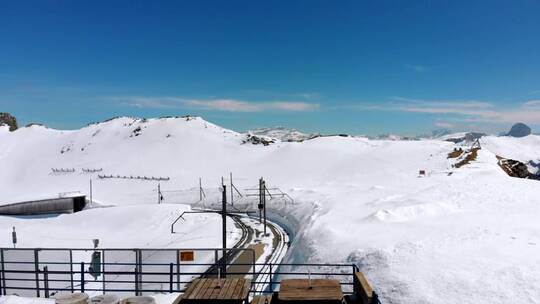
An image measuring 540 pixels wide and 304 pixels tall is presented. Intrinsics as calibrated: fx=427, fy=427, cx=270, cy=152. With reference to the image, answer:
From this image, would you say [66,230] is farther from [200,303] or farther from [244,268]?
[200,303]

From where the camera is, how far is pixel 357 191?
48.8m

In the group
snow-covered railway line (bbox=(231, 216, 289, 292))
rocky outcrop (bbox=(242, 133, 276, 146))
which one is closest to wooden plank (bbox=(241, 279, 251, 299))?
snow-covered railway line (bbox=(231, 216, 289, 292))

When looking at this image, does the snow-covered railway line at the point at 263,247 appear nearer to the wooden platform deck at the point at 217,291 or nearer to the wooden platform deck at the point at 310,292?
the wooden platform deck at the point at 217,291

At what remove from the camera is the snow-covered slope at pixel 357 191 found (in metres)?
15.3

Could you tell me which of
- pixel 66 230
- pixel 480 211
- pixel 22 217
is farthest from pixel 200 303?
pixel 22 217

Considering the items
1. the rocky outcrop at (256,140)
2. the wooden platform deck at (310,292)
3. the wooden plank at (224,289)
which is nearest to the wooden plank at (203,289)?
the wooden plank at (224,289)

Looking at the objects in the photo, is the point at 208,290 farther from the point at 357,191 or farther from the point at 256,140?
the point at 256,140

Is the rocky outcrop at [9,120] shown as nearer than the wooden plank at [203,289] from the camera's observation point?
No

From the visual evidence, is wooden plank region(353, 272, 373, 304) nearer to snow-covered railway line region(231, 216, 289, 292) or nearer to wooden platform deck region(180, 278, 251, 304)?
wooden platform deck region(180, 278, 251, 304)

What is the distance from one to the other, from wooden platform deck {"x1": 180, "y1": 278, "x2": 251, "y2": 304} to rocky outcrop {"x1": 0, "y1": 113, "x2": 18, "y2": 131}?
163 meters

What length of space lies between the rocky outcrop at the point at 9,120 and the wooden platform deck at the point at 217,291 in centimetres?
16270

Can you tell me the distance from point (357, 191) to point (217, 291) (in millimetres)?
42246

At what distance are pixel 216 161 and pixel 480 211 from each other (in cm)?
7542

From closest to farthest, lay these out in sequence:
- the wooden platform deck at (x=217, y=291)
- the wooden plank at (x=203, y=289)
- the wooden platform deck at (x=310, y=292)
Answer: the wooden platform deck at (x=310, y=292) → the wooden platform deck at (x=217, y=291) → the wooden plank at (x=203, y=289)
